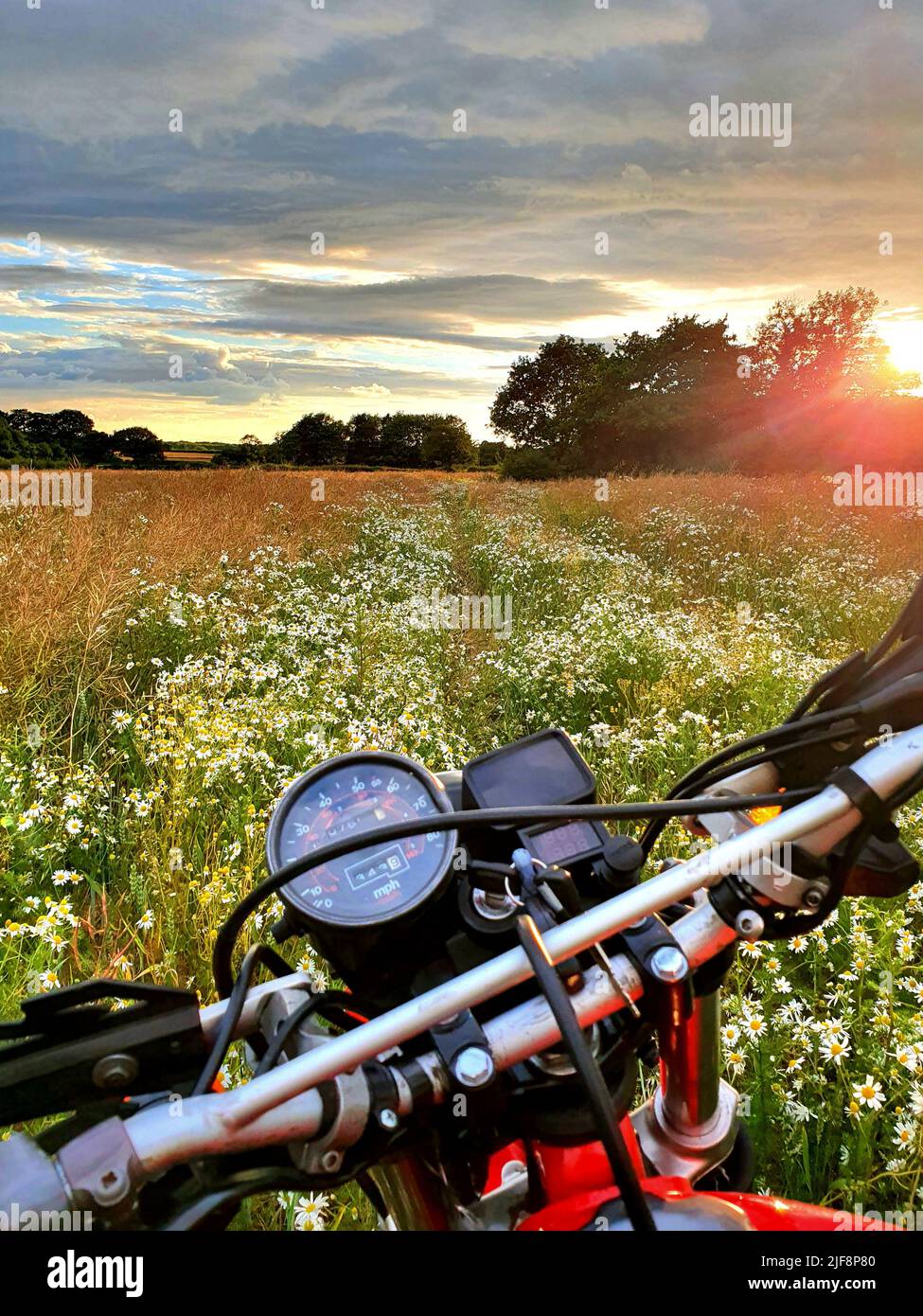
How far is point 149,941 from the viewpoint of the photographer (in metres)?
2.98

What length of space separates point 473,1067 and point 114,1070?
347 millimetres

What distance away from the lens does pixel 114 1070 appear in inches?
31.3

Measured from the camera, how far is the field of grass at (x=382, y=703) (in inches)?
96.8

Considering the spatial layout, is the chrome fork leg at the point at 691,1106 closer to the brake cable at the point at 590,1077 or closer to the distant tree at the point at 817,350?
the brake cable at the point at 590,1077

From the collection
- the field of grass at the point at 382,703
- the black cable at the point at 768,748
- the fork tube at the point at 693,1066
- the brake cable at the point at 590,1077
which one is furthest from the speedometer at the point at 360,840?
the field of grass at the point at 382,703

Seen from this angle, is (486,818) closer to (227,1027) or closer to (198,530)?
(227,1027)

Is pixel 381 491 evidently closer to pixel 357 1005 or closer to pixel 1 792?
pixel 1 792

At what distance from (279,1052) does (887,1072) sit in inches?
82.7

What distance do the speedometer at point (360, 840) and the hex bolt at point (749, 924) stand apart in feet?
1.13

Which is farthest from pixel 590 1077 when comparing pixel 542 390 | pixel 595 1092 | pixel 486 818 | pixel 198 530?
pixel 542 390

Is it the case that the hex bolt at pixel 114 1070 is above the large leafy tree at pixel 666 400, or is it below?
below

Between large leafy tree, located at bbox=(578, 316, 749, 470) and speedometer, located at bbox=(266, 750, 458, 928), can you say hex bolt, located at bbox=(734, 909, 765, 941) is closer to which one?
speedometer, located at bbox=(266, 750, 458, 928)

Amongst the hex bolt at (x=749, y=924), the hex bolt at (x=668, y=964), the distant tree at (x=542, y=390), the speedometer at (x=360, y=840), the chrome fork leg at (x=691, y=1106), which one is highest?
the distant tree at (x=542, y=390)

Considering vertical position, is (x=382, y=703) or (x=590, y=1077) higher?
(x=590, y=1077)
